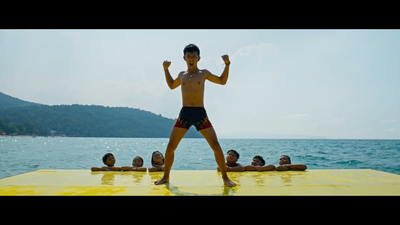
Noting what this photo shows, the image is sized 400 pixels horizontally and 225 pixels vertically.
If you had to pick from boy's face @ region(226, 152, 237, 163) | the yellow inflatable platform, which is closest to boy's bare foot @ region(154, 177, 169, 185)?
the yellow inflatable platform

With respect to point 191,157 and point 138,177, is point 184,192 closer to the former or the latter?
point 138,177

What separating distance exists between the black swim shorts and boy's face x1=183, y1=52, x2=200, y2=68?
2.23ft

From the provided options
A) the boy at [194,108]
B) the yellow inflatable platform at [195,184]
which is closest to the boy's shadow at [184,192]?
the yellow inflatable platform at [195,184]

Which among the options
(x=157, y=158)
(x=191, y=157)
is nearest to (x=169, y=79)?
(x=157, y=158)

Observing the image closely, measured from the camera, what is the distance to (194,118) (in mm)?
4617

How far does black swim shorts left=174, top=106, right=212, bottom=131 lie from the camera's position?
461 centimetres

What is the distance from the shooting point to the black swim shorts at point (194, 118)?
461 centimetres

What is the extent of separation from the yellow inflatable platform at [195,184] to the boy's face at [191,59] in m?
1.86

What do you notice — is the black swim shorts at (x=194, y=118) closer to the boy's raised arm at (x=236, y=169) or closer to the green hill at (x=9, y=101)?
the boy's raised arm at (x=236, y=169)

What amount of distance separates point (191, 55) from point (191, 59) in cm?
6
